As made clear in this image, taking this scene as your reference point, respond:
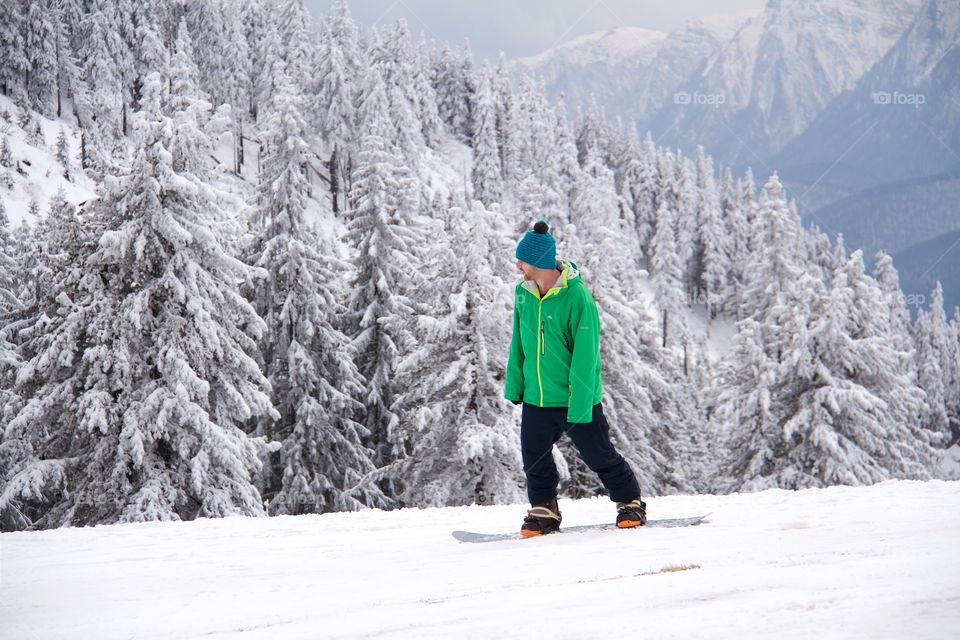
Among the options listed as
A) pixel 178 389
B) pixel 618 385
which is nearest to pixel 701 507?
pixel 178 389

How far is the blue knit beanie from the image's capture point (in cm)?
510

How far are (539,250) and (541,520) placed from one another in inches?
85.1

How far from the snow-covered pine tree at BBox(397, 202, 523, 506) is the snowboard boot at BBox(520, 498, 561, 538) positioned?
10616mm

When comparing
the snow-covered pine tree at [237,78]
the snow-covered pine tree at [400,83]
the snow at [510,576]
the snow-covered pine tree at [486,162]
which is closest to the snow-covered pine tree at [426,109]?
the snow-covered pine tree at [400,83]

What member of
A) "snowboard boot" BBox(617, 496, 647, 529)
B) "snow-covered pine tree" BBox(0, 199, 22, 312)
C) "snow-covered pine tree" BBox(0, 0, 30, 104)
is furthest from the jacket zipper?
"snow-covered pine tree" BBox(0, 0, 30, 104)

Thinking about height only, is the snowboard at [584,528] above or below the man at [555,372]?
below

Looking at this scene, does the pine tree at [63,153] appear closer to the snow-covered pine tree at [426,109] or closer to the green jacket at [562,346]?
the snow-covered pine tree at [426,109]

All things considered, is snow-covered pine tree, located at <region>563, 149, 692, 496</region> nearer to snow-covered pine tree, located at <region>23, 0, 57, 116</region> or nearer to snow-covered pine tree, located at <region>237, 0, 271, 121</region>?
snow-covered pine tree, located at <region>237, 0, 271, 121</region>

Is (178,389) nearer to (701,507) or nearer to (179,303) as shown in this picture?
(179,303)

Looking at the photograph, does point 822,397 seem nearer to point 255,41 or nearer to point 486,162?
point 486,162

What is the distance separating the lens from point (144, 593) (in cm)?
412

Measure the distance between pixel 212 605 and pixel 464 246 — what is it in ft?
46.9

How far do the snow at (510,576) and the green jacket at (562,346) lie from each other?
105 cm

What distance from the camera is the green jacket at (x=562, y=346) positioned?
500cm
